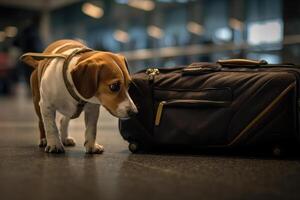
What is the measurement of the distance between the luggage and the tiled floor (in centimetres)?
9

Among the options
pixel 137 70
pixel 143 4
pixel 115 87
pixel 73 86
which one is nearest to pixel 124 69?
pixel 115 87

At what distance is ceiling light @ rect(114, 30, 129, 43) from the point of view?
10690mm

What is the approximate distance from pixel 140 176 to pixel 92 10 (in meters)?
10.7

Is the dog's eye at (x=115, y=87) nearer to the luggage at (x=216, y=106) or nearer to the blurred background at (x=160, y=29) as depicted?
the luggage at (x=216, y=106)

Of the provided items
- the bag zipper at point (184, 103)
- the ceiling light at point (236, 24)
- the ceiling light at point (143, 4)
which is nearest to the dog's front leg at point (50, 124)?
the bag zipper at point (184, 103)

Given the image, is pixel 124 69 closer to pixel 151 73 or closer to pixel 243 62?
pixel 151 73

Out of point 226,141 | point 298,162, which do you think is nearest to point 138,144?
point 226,141

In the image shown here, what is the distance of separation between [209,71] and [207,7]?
6.57m

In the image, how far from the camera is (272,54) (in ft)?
19.8

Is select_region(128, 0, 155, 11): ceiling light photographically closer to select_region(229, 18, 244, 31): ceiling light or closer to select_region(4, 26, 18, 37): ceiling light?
select_region(229, 18, 244, 31): ceiling light

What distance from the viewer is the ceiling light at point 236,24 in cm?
716

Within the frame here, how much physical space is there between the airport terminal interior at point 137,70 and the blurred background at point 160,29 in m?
0.02

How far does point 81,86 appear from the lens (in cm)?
186

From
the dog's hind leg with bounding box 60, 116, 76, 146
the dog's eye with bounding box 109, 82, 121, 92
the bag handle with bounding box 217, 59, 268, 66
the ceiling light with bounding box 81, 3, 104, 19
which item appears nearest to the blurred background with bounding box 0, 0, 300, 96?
the ceiling light with bounding box 81, 3, 104, 19
